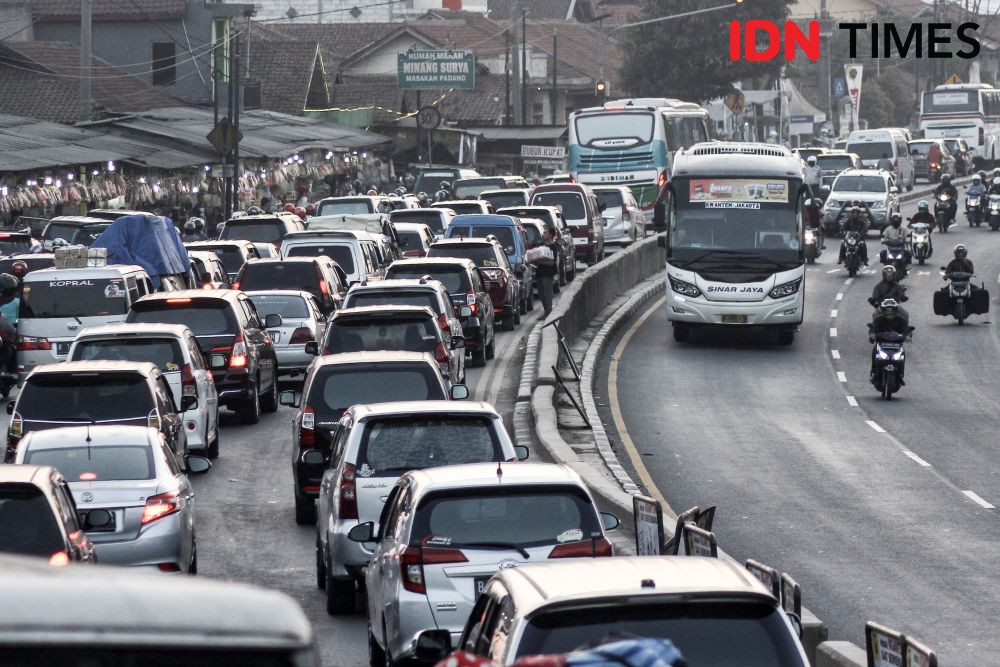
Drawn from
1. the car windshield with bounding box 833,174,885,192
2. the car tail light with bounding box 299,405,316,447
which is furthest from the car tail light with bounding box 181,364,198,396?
the car windshield with bounding box 833,174,885,192

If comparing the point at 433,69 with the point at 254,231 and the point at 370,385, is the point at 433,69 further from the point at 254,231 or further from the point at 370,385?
the point at 370,385

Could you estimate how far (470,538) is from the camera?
32.6 feet

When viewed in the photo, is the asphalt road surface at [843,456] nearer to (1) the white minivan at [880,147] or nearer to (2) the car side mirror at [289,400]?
(2) the car side mirror at [289,400]

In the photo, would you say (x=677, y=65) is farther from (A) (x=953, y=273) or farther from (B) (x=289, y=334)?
(B) (x=289, y=334)

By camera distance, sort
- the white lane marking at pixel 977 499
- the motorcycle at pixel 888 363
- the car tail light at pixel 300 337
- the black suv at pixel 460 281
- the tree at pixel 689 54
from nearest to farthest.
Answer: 1. the white lane marking at pixel 977 499
2. the car tail light at pixel 300 337
3. the motorcycle at pixel 888 363
4. the black suv at pixel 460 281
5. the tree at pixel 689 54

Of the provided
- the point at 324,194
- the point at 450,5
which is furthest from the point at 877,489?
the point at 450,5

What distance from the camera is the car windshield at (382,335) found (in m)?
19.6

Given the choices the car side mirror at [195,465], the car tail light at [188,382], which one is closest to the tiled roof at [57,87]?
the car tail light at [188,382]

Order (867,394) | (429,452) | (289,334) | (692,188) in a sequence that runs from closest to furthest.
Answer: (429,452) < (289,334) < (867,394) < (692,188)

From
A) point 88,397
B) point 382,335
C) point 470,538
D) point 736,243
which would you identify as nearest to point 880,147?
point 736,243

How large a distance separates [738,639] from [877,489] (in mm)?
14067

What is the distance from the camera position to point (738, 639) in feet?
20.6

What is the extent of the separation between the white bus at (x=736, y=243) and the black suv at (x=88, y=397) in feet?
55.7

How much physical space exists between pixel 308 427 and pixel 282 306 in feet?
33.9
